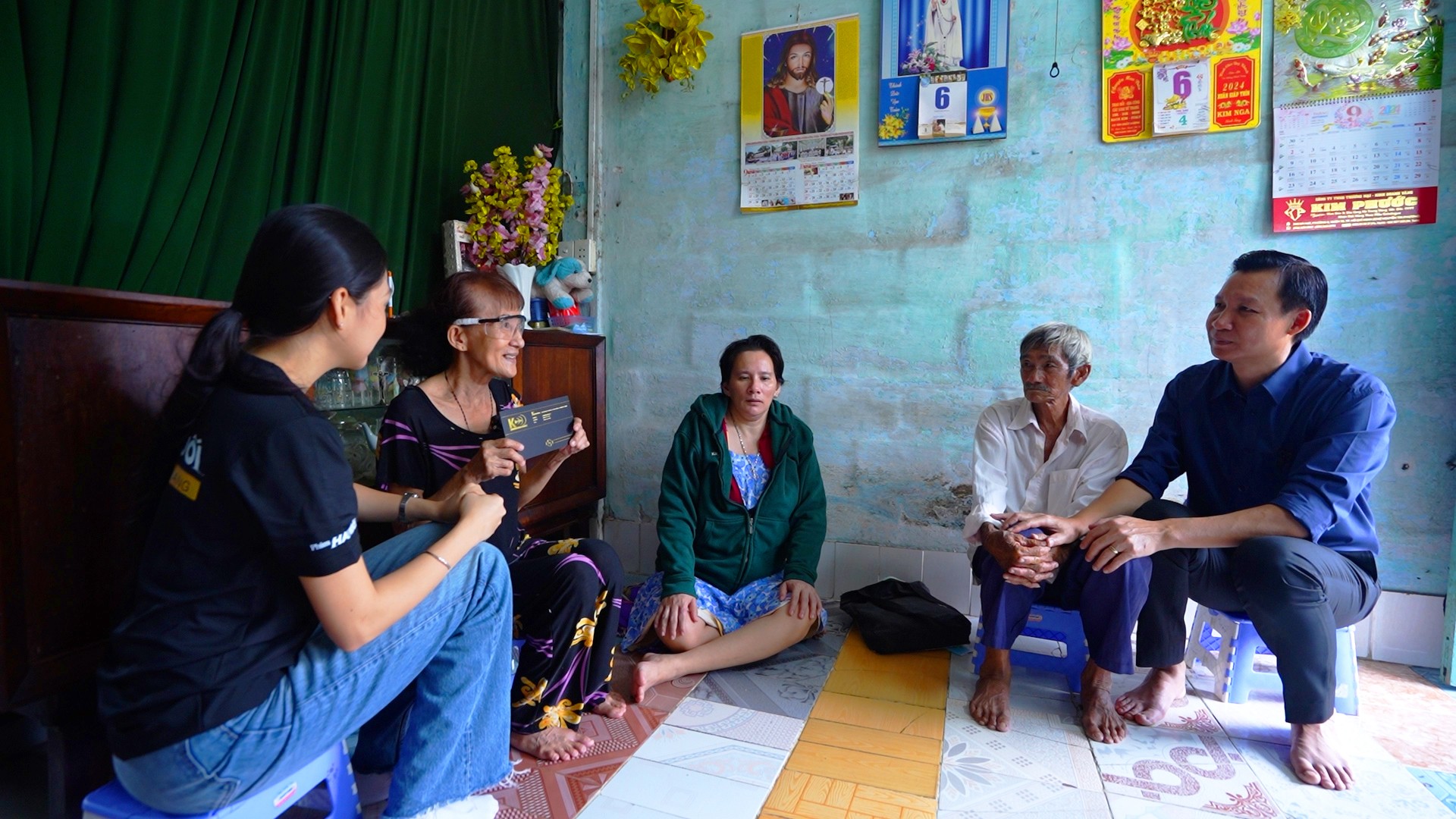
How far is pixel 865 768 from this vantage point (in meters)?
1.76

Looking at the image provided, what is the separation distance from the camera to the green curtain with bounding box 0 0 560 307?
5.07 feet

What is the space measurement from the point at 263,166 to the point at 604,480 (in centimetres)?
176

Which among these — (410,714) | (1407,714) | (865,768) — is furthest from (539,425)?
(1407,714)

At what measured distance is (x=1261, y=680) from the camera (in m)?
2.12

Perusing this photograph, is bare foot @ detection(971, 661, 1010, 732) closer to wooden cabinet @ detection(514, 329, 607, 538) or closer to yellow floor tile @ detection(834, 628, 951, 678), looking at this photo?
yellow floor tile @ detection(834, 628, 951, 678)

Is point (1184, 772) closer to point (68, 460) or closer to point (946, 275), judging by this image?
point (946, 275)

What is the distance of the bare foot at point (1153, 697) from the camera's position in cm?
198

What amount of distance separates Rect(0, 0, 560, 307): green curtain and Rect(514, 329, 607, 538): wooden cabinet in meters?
0.53

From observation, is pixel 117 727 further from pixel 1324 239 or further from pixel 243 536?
pixel 1324 239

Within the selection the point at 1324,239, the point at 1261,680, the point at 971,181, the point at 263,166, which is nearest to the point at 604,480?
the point at 263,166

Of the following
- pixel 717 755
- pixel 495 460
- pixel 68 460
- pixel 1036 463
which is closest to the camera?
pixel 68 460

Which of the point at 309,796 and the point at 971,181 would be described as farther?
the point at 971,181

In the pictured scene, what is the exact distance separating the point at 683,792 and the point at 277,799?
2.64 ft

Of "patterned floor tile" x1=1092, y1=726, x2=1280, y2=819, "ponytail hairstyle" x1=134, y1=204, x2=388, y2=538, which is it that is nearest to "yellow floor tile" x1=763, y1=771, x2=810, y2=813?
"patterned floor tile" x1=1092, y1=726, x2=1280, y2=819
